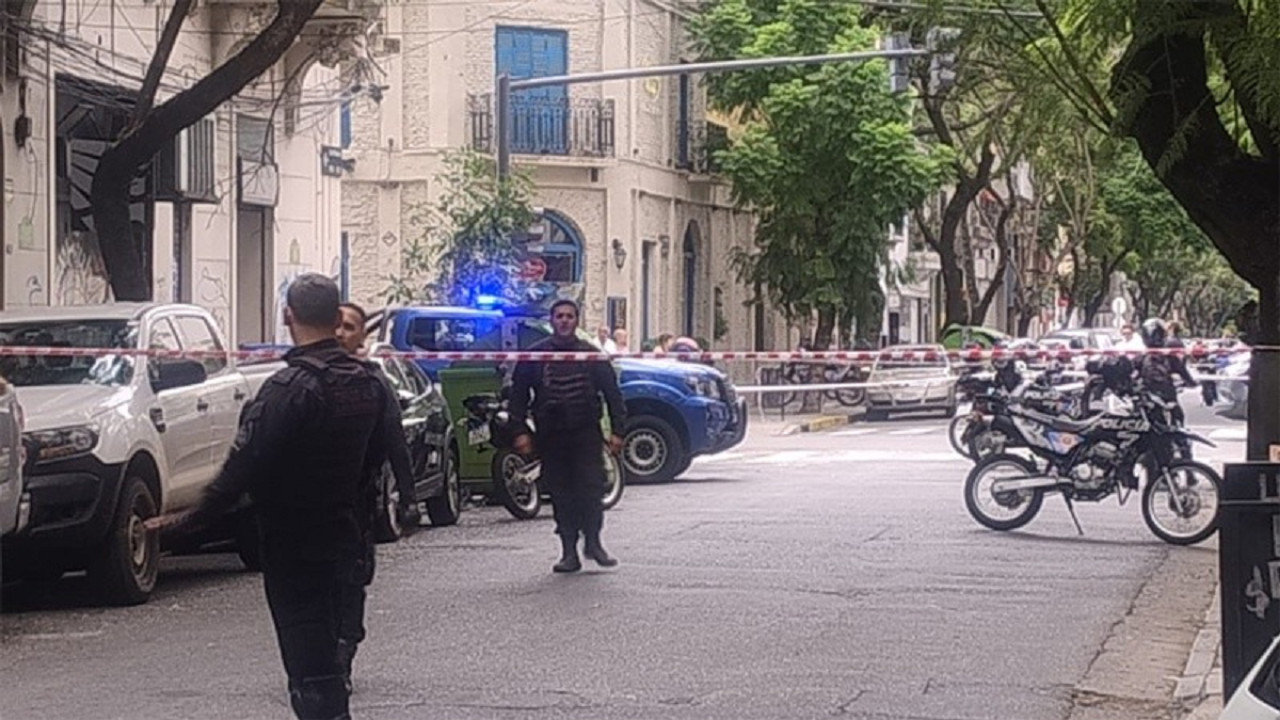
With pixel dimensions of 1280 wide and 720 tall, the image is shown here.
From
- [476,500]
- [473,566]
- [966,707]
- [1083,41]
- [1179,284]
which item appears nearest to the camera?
[966,707]

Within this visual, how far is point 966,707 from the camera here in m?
10.1

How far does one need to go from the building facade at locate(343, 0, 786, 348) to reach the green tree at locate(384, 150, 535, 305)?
8789 millimetres

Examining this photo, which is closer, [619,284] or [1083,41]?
[1083,41]

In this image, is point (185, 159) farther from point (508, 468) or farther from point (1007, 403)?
point (1007, 403)

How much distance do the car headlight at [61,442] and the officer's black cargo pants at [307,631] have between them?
543cm

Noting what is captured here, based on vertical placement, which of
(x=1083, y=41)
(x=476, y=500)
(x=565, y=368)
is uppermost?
(x=1083, y=41)

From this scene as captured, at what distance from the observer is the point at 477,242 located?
28.8 m

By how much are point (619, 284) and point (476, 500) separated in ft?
65.2

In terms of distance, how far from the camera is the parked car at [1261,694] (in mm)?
4625

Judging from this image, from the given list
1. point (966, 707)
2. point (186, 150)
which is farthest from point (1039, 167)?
point (966, 707)

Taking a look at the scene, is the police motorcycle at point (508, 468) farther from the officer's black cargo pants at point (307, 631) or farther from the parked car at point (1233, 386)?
the parked car at point (1233, 386)

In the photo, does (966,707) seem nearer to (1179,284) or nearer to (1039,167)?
(1039,167)

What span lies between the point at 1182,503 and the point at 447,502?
621 centimetres

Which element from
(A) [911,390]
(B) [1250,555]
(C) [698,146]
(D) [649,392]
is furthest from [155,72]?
(C) [698,146]
